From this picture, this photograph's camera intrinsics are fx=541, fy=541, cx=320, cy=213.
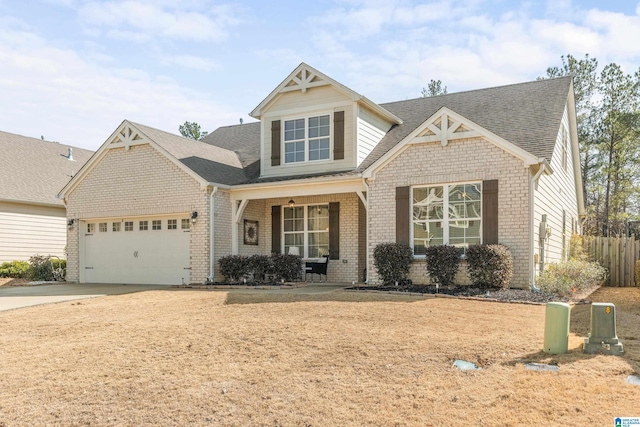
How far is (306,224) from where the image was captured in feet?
55.7

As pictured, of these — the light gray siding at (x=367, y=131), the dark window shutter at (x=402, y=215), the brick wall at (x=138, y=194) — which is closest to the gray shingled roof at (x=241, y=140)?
the brick wall at (x=138, y=194)

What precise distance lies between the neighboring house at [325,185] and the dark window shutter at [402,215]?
0.03m

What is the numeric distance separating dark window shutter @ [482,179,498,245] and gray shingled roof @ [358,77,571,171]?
1.29 meters

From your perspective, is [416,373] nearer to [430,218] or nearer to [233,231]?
[430,218]

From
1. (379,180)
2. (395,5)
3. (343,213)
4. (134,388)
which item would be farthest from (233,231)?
(134,388)

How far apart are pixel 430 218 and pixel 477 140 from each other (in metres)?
2.16

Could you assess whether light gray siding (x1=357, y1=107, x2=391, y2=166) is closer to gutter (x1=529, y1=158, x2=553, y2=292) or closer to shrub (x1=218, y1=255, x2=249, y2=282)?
shrub (x1=218, y1=255, x2=249, y2=282)

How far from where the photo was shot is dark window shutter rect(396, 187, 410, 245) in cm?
1332

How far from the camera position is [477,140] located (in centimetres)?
1273

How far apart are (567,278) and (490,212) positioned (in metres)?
2.72

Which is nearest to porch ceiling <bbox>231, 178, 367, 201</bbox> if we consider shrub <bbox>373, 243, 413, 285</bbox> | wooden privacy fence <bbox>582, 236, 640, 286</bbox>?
shrub <bbox>373, 243, 413, 285</bbox>

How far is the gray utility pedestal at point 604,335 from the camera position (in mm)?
6289

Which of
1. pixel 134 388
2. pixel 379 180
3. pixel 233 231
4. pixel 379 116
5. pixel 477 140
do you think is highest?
pixel 379 116

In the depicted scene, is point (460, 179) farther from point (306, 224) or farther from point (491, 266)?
point (306, 224)
